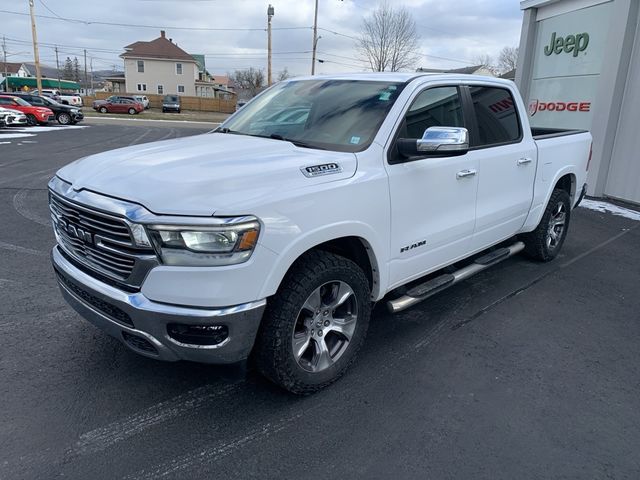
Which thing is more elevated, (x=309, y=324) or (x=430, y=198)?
(x=430, y=198)

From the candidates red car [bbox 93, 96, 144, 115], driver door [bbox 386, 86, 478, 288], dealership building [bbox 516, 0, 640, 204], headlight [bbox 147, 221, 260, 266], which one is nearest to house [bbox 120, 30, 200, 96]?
red car [bbox 93, 96, 144, 115]

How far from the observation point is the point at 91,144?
1767cm

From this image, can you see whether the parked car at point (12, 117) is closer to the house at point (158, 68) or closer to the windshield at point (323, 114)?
the windshield at point (323, 114)

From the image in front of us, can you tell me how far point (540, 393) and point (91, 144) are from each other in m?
17.8

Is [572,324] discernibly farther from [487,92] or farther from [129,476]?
[129,476]

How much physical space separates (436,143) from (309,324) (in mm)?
1345

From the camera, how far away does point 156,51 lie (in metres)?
71.3

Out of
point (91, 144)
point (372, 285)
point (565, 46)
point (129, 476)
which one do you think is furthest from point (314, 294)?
point (91, 144)

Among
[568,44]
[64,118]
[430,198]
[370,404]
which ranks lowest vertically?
[370,404]

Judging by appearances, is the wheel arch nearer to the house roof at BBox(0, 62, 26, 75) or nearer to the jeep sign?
the jeep sign

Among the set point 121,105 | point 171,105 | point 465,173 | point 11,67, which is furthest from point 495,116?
point 11,67

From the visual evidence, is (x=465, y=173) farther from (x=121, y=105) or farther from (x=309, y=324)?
(x=121, y=105)

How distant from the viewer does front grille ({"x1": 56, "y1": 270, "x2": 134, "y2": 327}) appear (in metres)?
2.62

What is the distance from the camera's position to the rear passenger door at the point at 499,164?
4.20 metres
